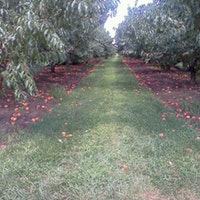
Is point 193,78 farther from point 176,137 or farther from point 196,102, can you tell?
point 176,137

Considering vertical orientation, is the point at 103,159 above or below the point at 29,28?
below

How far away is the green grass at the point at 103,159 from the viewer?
313 cm

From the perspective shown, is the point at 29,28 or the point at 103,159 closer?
the point at 29,28

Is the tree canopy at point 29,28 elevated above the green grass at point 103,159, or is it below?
above

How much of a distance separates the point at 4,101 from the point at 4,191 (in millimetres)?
5241

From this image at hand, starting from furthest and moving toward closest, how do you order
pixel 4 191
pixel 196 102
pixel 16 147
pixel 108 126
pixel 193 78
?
pixel 193 78, pixel 196 102, pixel 108 126, pixel 16 147, pixel 4 191

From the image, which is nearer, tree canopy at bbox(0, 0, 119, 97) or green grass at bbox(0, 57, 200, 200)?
green grass at bbox(0, 57, 200, 200)

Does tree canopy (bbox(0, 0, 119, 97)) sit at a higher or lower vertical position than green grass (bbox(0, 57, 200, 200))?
higher

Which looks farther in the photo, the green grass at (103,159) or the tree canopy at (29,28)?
the tree canopy at (29,28)

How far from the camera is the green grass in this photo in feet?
10.3

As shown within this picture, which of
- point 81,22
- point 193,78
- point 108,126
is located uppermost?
point 81,22

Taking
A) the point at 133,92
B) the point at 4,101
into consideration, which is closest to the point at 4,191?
the point at 4,101

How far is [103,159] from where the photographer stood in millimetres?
3951

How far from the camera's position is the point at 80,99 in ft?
28.3
